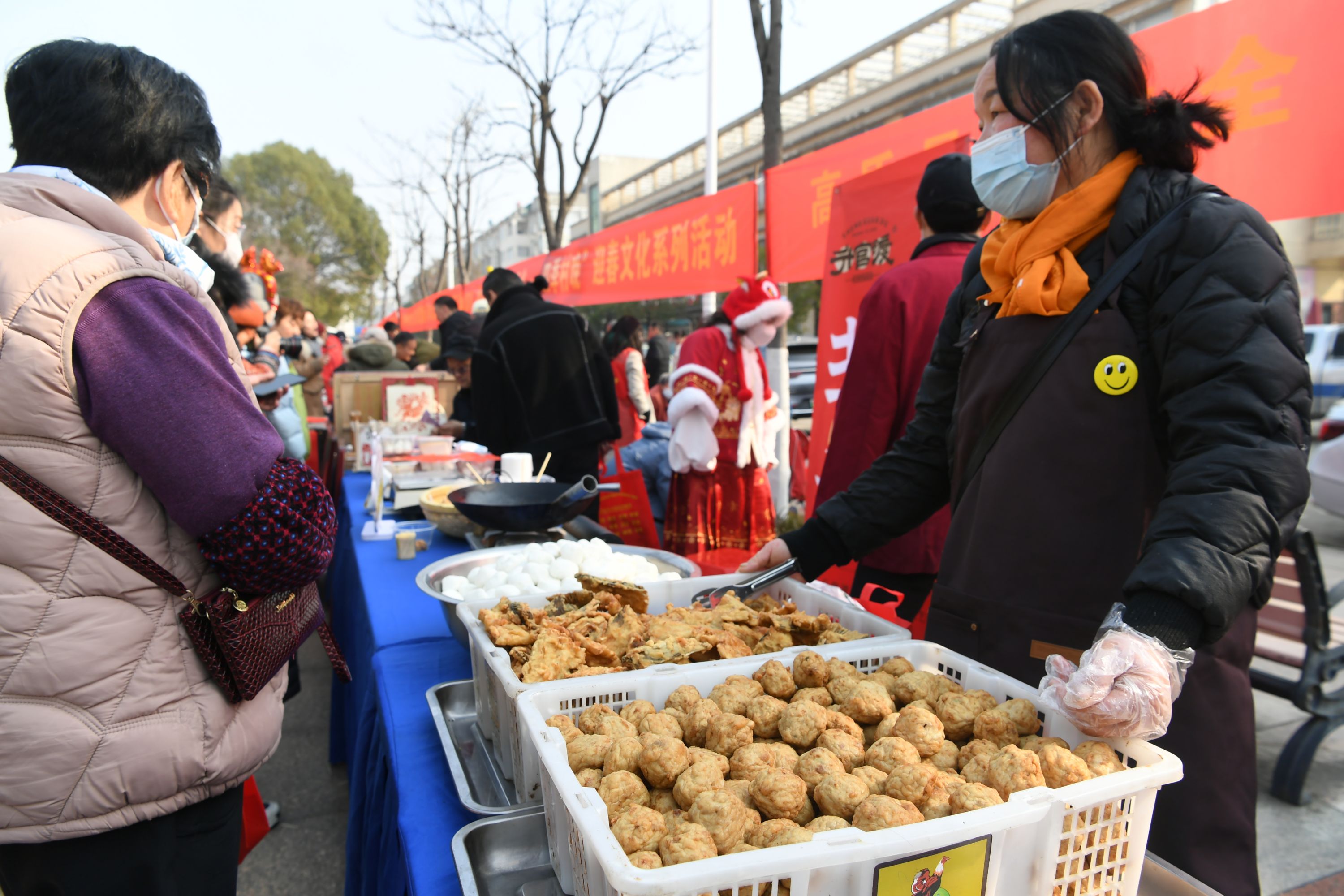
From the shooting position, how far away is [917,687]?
1166 millimetres

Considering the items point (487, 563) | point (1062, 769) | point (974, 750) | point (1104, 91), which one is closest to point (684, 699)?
point (974, 750)

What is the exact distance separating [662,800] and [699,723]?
0.14m

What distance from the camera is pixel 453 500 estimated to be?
8.77 ft

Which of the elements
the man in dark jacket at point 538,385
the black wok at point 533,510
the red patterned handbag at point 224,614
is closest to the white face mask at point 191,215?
the red patterned handbag at point 224,614

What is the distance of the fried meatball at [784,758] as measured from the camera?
3.24 ft

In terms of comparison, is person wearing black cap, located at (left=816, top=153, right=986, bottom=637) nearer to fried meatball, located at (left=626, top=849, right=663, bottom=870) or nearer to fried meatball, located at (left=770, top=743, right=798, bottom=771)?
fried meatball, located at (left=770, top=743, right=798, bottom=771)

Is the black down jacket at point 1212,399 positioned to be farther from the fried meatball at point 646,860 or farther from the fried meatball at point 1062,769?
the fried meatball at point 646,860

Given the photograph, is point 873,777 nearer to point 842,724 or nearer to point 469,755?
point 842,724

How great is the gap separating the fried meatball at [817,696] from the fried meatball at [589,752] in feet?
1.01

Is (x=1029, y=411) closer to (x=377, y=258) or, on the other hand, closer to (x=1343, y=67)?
(x=1343, y=67)

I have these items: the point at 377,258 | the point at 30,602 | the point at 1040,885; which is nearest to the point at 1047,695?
the point at 1040,885

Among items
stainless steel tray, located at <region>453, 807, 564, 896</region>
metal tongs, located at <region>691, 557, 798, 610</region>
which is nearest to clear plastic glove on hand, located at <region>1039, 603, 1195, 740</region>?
stainless steel tray, located at <region>453, 807, 564, 896</region>

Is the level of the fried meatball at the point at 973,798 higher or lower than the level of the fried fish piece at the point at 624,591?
higher

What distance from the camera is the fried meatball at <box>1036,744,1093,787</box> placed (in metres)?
0.89
